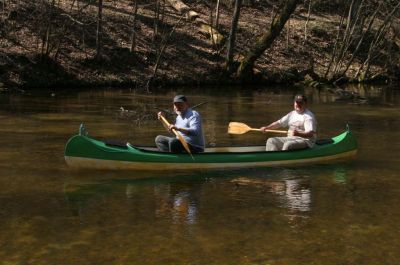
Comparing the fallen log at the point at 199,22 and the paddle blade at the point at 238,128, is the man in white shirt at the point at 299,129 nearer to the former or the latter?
the paddle blade at the point at 238,128

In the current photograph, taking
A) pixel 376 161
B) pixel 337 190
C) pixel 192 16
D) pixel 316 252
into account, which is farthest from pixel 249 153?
pixel 192 16

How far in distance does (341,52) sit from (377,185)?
20.6 m

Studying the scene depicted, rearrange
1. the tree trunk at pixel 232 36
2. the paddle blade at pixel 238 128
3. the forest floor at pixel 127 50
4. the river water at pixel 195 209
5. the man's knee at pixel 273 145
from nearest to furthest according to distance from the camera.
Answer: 1. the river water at pixel 195 209
2. the man's knee at pixel 273 145
3. the paddle blade at pixel 238 128
4. the forest floor at pixel 127 50
5. the tree trunk at pixel 232 36

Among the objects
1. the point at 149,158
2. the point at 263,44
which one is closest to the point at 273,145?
the point at 149,158

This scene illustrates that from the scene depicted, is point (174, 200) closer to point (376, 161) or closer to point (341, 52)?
point (376, 161)

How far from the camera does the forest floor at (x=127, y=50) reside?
2520 cm

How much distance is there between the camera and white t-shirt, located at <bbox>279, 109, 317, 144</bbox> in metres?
10.3

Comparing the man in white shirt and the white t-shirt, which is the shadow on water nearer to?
the man in white shirt

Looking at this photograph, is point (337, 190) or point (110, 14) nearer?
point (337, 190)

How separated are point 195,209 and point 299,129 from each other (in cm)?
354

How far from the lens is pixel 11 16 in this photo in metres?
27.3

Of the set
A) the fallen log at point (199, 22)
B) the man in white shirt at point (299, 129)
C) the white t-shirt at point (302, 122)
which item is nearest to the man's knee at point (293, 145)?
the man in white shirt at point (299, 129)

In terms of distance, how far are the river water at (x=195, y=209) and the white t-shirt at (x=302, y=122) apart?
0.72 m

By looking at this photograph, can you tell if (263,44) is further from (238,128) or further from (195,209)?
(195,209)
